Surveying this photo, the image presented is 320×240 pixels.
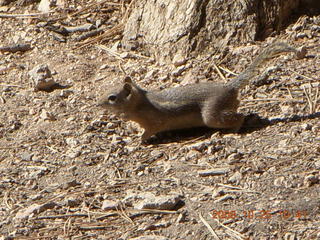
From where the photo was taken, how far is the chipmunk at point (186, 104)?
5.95 metres

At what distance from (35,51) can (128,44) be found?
1185 millimetres

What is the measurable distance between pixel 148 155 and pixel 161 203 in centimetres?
105

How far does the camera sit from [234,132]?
5.94 meters

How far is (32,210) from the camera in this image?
4953 millimetres

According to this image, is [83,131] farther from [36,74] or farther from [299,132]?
[299,132]

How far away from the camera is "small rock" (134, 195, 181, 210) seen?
15.5 ft

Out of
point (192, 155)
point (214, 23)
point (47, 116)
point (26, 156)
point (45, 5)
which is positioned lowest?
point (26, 156)

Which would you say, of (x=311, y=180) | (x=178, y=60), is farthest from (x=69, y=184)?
(x=178, y=60)

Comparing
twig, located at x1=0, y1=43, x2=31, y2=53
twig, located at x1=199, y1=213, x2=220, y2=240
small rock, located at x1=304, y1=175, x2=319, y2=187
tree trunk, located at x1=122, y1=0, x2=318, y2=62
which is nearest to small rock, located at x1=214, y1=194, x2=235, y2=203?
twig, located at x1=199, y1=213, x2=220, y2=240

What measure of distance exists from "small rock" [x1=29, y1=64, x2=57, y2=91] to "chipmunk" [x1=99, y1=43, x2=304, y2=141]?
112 centimetres

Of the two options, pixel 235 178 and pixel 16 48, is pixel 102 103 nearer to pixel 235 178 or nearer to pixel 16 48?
pixel 235 178

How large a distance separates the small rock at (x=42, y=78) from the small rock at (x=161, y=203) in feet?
8.96

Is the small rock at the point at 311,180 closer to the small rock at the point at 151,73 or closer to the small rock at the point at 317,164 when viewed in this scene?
the small rock at the point at 317,164

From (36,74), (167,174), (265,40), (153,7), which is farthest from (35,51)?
(167,174)
